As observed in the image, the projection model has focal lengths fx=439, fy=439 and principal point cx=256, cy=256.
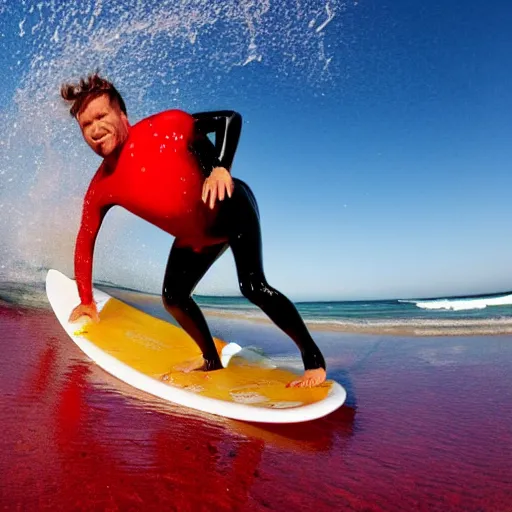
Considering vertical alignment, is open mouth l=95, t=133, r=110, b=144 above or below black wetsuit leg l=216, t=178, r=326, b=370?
above

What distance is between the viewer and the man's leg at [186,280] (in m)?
2.65

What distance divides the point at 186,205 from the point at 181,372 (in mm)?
1002

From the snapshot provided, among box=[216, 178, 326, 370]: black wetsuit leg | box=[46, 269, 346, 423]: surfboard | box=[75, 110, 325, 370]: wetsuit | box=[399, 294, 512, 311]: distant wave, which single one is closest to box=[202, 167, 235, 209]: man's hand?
box=[75, 110, 325, 370]: wetsuit

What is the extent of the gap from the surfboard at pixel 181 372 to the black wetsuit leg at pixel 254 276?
0.25 m

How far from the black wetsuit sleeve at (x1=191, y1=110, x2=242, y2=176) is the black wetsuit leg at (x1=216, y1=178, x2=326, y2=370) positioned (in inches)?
9.0

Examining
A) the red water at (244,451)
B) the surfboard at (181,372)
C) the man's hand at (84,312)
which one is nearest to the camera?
the red water at (244,451)

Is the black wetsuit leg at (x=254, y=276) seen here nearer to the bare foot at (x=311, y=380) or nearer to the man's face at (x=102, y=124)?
the bare foot at (x=311, y=380)

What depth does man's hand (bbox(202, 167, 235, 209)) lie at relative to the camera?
7.07ft

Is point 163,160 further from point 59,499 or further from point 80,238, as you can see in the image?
point 59,499

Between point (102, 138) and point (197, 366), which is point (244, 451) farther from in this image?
point (102, 138)

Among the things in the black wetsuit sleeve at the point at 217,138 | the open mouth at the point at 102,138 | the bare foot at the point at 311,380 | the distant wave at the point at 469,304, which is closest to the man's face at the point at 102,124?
the open mouth at the point at 102,138

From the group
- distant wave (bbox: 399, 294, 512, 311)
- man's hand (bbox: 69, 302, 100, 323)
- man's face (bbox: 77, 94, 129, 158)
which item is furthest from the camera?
distant wave (bbox: 399, 294, 512, 311)

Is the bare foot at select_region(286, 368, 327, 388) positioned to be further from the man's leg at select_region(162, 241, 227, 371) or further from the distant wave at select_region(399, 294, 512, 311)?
the distant wave at select_region(399, 294, 512, 311)

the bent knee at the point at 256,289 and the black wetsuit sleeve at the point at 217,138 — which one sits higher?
the black wetsuit sleeve at the point at 217,138
